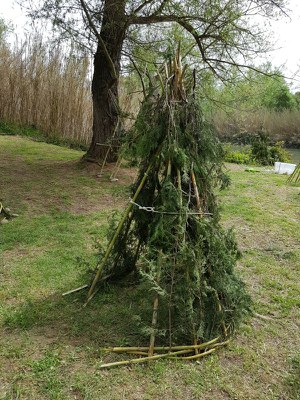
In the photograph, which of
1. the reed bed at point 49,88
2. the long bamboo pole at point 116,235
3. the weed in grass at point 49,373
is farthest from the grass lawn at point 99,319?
the reed bed at point 49,88

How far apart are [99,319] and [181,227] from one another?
887mm

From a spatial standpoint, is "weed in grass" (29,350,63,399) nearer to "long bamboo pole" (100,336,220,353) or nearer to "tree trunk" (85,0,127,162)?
"long bamboo pole" (100,336,220,353)

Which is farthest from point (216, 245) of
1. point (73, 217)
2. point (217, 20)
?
point (217, 20)

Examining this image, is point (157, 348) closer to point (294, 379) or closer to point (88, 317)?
point (88, 317)

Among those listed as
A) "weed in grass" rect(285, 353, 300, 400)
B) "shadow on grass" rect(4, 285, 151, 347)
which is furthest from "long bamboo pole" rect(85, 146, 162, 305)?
"weed in grass" rect(285, 353, 300, 400)

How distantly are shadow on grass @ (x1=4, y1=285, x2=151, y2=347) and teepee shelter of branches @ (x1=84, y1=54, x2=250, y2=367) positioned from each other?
0.15 meters

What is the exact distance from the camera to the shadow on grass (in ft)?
8.12

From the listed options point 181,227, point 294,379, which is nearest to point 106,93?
point 181,227

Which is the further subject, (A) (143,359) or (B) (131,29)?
(B) (131,29)

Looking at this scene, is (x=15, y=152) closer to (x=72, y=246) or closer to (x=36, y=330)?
(x=72, y=246)

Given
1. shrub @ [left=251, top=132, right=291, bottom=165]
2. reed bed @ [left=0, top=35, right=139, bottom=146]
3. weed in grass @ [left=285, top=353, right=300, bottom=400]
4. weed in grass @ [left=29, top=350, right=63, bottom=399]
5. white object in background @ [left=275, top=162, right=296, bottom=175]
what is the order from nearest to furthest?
weed in grass @ [left=29, top=350, right=63, bottom=399] < weed in grass @ [left=285, top=353, right=300, bottom=400] < white object in background @ [left=275, top=162, right=296, bottom=175] < reed bed @ [left=0, top=35, right=139, bottom=146] < shrub @ [left=251, top=132, right=291, bottom=165]

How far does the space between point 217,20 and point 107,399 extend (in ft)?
18.4

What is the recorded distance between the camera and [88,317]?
8.82 feet

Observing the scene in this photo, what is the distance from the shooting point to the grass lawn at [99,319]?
2082mm
